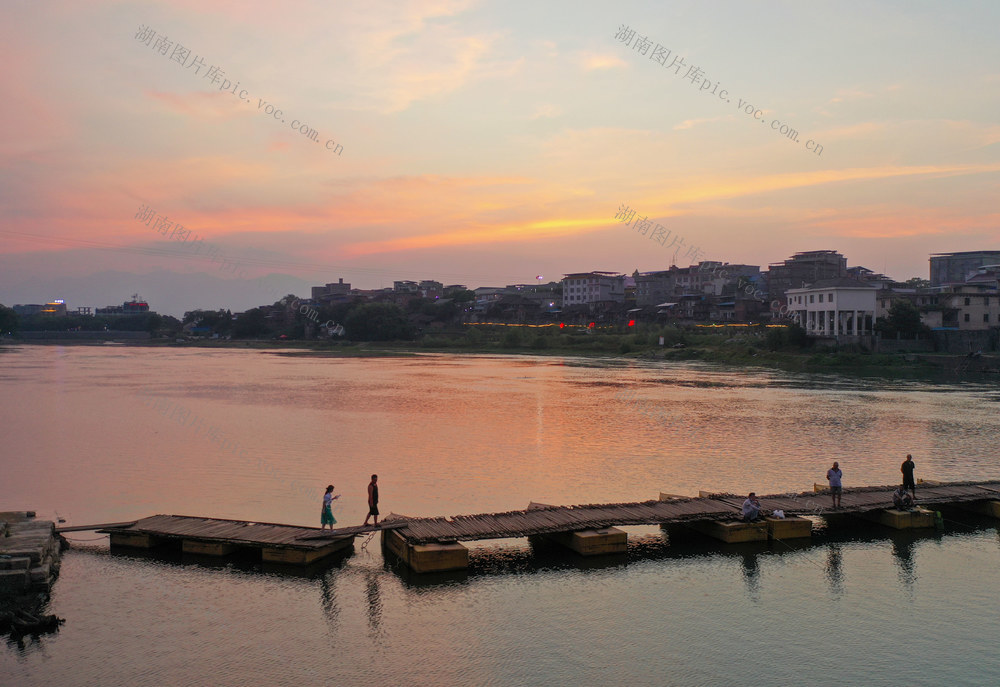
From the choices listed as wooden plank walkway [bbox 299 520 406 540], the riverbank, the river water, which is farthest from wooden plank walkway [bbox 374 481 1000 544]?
the riverbank

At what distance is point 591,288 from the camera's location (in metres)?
Result: 155

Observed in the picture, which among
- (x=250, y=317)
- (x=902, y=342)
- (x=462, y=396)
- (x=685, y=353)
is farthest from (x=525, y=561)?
(x=250, y=317)

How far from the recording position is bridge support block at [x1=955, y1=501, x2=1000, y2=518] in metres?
21.6

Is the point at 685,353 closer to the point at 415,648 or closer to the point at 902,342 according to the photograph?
the point at 902,342

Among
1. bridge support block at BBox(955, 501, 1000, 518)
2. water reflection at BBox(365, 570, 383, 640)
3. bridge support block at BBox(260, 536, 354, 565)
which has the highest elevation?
bridge support block at BBox(260, 536, 354, 565)

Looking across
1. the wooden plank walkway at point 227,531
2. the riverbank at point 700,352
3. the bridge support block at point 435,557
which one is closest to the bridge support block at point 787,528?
the bridge support block at point 435,557

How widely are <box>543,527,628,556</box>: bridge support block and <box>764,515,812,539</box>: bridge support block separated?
411 cm

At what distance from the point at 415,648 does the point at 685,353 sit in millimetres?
90912

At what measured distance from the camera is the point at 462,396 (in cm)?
5581

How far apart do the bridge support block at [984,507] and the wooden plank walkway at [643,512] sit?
11.5 inches

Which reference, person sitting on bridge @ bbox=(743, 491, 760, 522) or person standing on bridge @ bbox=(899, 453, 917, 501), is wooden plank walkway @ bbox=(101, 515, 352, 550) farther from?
person standing on bridge @ bbox=(899, 453, 917, 501)

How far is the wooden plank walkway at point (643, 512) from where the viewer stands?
690 inches

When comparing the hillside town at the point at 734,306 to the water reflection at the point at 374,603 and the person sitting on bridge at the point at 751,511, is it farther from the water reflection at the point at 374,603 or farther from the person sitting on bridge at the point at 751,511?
the water reflection at the point at 374,603

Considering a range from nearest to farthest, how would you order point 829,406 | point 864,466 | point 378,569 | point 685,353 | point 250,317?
point 378,569 → point 864,466 → point 829,406 → point 685,353 → point 250,317
